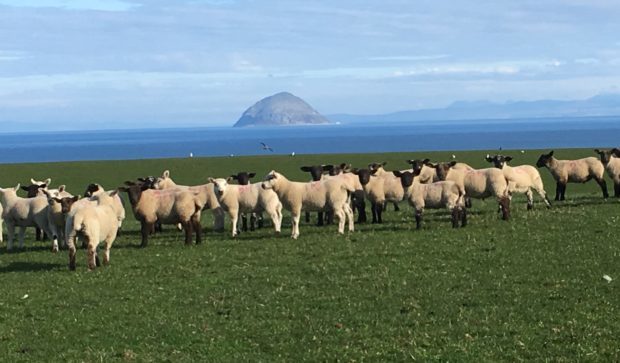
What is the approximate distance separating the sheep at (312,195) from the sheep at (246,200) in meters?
0.27

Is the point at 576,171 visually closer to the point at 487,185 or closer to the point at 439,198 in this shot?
the point at 487,185

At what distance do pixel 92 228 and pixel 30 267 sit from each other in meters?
2.72

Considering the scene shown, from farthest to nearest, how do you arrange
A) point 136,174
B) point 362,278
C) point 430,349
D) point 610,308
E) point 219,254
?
point 136,174 < point 219,254 < point 362,278 < point 610,308 < point 430,349

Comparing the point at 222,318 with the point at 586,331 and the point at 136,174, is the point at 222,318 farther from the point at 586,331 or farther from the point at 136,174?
the point at 136,174

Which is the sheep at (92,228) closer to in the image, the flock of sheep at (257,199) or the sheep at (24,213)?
the flock of sheep at (257,199)

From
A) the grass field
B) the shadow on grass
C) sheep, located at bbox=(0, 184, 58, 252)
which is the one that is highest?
sheep, located at bbox=(0, 184, 58, 252)

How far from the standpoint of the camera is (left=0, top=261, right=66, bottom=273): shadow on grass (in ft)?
66.0

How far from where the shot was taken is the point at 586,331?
12.5 metres

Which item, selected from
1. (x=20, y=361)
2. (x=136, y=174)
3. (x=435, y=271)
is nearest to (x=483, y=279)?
(x=435, y=271)

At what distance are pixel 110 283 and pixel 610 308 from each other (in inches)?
A: 395

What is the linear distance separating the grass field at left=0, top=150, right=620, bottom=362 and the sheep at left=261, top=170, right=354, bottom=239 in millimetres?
791

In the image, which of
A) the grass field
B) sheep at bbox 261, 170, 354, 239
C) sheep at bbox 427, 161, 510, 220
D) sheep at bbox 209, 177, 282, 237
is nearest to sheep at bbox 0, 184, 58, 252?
the grass field

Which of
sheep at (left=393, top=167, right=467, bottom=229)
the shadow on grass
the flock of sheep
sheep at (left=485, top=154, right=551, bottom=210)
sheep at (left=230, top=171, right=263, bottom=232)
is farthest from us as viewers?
sheep at (left=485, top=154, right=551, bottom=210)

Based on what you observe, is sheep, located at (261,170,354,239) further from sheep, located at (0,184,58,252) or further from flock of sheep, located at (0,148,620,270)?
sheep, located at (0,184,58,252)
